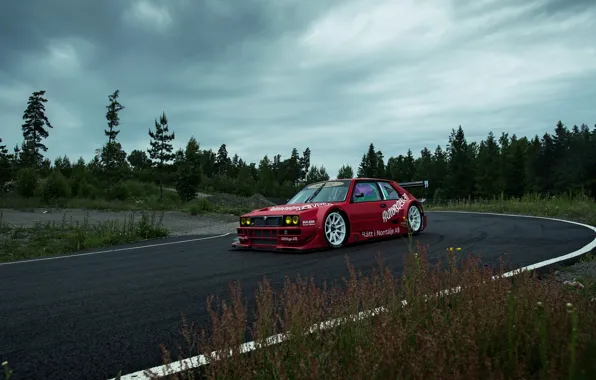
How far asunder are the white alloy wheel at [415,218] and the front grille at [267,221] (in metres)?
3.35

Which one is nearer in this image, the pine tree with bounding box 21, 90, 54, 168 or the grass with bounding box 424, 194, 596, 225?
the grass with bounding box 424, 194, 596, 225

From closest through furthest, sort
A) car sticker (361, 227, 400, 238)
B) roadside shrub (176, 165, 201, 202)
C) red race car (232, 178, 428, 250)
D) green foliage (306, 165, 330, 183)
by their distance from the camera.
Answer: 1. red race car (232, 178, 428, 250)
2. car sticker (361, 227, 400, 238)
3. roadside shrub (176, 165, 201, 202)
4. green foliage (306, 165, 330, 183)

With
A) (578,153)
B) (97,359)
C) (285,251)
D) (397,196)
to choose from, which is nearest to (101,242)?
(285,251)

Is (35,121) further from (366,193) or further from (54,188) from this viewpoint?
(366,193)

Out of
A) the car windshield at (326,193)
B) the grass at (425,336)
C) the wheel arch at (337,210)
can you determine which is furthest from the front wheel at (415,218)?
the grass at (425,336)

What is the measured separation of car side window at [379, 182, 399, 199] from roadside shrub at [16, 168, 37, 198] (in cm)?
3242

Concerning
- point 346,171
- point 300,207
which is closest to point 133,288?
point 300,207

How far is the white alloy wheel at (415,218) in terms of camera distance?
966 cm

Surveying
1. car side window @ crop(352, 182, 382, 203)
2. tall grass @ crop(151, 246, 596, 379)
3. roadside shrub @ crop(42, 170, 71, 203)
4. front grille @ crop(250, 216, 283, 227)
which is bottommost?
tall grass @ crop(151, 246, 596, 379)

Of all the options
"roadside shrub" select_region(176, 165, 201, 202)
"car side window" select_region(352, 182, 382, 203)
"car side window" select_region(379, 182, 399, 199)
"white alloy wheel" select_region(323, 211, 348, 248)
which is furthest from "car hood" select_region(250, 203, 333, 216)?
"roadside shrub" select_region(176, 165, 201, 202)

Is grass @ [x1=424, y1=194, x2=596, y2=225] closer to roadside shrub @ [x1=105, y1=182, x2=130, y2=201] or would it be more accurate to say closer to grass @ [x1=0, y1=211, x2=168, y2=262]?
grass @ [x1=0, y1=211, x2=168, y2=262]

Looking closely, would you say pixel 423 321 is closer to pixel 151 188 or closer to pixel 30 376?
pixel 30 376

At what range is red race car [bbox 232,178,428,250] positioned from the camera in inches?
296

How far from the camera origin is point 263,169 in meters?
118
